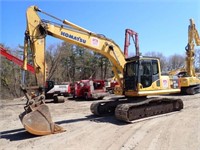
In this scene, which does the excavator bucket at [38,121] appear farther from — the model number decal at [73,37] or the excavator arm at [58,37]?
the model number decal at [73,37]

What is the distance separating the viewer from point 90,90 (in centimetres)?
1641

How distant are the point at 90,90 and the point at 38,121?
962cm

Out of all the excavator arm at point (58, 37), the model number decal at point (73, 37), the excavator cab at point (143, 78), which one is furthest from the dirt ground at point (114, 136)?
the model number decal at point (73, 37)

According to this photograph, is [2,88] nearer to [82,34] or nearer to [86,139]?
[82,34]

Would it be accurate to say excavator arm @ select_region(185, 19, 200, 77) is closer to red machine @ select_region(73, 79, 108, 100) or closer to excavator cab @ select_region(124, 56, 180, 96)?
red machine @ select_region(73, 79, 108, 100)

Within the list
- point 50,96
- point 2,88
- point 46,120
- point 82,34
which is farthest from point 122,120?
point 2,88

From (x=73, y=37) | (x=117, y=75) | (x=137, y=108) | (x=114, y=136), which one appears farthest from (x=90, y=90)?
(x=114, y=136)

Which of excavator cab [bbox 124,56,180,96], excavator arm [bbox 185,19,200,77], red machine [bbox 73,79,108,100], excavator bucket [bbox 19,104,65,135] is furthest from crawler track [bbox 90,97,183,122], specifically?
excavator arm [bbox 185,19,200,77]

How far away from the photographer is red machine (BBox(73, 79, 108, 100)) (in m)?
16.3

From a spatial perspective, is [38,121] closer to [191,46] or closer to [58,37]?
[58,37]

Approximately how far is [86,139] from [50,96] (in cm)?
1135

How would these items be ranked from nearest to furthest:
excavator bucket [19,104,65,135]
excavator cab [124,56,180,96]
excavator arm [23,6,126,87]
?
excavator bucket [19,104,65,135] < excavator arm [23,6,126,87] < excavator cab [124,56,180,96]

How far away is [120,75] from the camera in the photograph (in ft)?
32.7

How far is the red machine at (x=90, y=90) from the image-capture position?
53.5 ft
